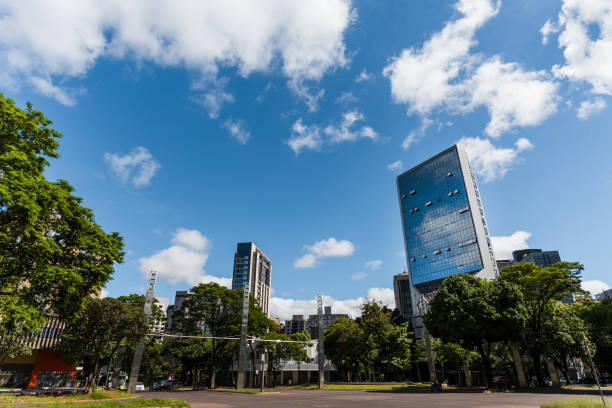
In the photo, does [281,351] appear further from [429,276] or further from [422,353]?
[429,276]

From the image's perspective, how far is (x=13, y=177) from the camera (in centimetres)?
1367

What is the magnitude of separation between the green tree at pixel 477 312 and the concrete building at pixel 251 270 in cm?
12987

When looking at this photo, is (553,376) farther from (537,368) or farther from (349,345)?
(349,345)

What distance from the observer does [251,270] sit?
161750 millimetres

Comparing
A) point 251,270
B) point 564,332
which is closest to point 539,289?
point 564,332

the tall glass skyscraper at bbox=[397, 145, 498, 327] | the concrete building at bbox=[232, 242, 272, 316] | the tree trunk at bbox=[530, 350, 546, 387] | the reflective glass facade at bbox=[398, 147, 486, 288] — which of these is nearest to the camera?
the tree trunk at bbox=[530, 350, 546, 387]

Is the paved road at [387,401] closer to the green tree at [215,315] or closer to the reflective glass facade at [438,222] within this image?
the green tree at [215,315]

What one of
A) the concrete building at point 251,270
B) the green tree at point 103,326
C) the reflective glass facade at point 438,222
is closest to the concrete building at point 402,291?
the reflective glass facade at point 438,222

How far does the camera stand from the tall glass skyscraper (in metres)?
87.0

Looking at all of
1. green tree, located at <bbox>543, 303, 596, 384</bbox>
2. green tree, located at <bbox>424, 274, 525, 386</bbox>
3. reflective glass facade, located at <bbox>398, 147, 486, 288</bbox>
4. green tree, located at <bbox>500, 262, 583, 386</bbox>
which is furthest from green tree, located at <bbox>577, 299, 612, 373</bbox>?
reflective glass facade, located at <bbox>398, 147, 486, 288</bbox>

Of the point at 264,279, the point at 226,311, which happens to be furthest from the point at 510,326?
the point at 264,279

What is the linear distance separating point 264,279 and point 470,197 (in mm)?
115243

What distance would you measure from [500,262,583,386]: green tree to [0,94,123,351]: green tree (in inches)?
1498

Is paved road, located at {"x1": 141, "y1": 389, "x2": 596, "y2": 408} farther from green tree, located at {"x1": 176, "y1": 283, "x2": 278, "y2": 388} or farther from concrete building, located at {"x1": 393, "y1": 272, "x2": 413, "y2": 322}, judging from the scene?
concrete building, located at {"x1": 393, "y1": 272, "x2": 413, "y2": 322}
